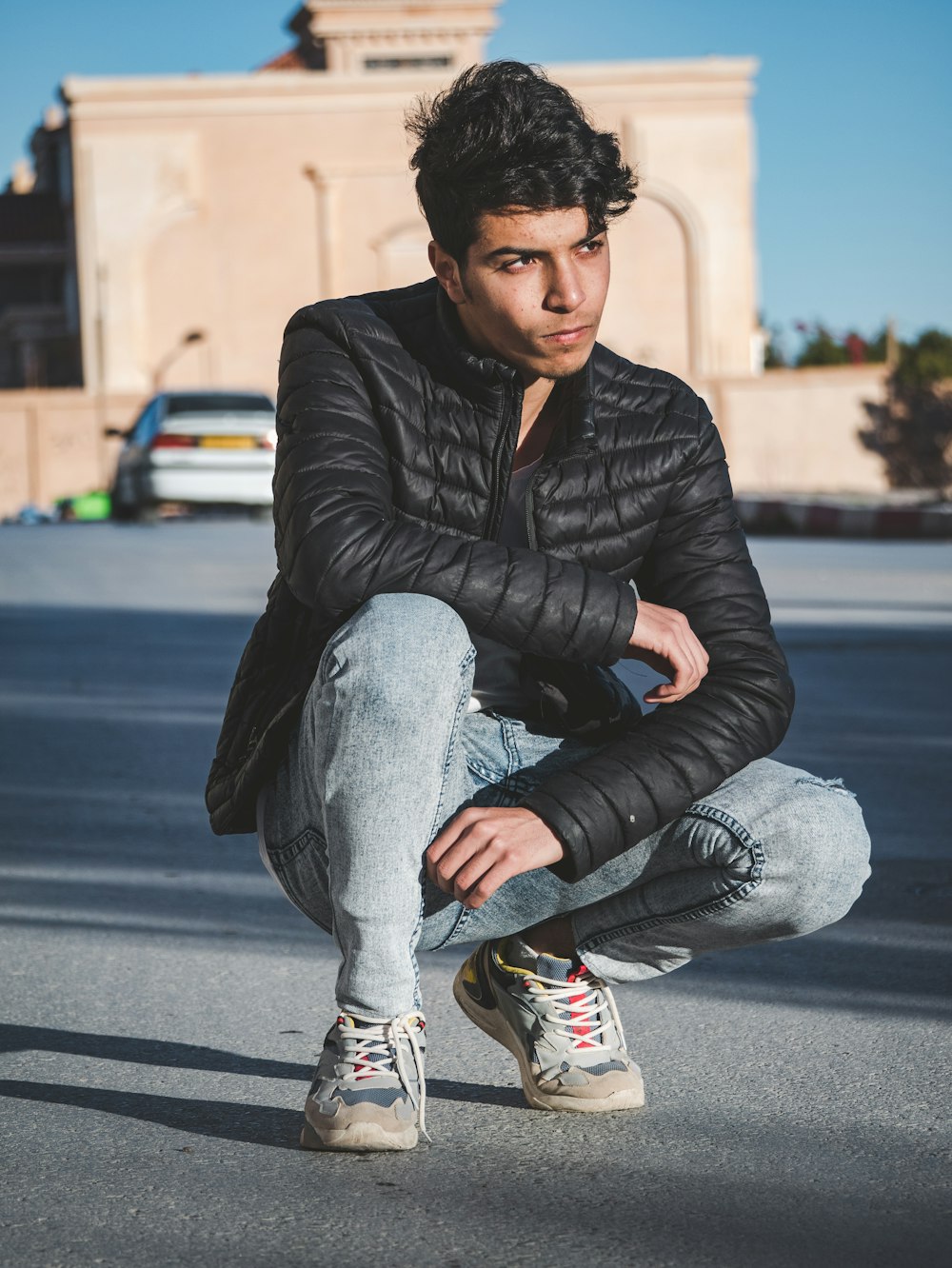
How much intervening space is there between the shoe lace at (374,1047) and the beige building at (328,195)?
46.5 m

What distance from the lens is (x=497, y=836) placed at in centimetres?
262

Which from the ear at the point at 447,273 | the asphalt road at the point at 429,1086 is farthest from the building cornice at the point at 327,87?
the ear at the point at 447,273

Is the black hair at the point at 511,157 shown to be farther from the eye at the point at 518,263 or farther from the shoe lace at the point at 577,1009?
the shoe lace at the point at 577,1009

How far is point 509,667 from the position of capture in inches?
119

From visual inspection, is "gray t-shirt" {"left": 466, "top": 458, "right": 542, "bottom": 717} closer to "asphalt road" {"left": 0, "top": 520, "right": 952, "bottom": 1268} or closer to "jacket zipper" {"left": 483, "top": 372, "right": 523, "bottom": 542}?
"jacket zipper" {"left": 483, "top": 372, "right": 523, "bottom": 542}

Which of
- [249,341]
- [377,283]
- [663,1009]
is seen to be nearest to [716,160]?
[377,283]

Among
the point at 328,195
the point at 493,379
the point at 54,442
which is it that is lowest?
the point at 54,442

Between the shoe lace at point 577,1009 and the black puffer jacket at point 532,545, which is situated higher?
the black puffer jacket at point 532,545

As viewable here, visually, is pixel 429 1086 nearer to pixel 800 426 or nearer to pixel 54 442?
pixel 54 442

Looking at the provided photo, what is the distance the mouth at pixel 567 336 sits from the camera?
2.89m

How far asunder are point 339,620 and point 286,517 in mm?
189

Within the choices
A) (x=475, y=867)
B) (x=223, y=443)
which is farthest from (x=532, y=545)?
(x=223, y=443)

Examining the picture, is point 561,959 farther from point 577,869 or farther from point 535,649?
point 535,649

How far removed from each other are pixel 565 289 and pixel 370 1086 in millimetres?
1197
